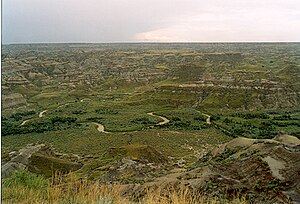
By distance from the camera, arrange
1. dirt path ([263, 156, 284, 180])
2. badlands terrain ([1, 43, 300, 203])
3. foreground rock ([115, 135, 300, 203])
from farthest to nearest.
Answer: badlands terrain ([1, 43, 300, 203]), dirt path ([263, 156, 284, 180]), foreground rock ([115, 135, 300, 203])

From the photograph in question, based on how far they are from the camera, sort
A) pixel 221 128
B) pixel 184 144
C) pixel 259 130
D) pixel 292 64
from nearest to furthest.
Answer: pixel 184 144
pixel 259 130
pixel 221 128
pixel 292 64

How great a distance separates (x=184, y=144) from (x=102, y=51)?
62.6ft

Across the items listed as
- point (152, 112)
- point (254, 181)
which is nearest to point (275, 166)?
point (254, 181)

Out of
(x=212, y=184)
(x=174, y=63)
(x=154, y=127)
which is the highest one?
(x=212, y=184)

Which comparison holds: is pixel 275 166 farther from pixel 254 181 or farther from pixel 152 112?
pixel 152 112

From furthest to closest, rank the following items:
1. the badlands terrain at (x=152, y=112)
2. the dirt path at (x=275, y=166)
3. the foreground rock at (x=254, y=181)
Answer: the badlands terrain at (x=152, y=112) → the dirt path at (x=275, y=166) → the foreground rock at (x=254, y=181)

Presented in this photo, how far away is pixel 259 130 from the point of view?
13703 millimetres

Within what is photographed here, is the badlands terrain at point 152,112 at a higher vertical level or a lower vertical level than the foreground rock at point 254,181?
lower

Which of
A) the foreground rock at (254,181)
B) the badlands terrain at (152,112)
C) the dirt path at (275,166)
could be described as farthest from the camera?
the badlands terrain at (152,112)

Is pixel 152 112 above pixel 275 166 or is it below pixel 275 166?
below

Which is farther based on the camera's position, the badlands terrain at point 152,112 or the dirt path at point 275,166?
the badlands terrain at point 152,112

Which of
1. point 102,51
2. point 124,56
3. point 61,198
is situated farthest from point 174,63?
point 61,198

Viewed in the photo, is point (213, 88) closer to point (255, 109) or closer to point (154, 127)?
point (255, 109)

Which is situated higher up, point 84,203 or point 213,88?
point 84,203
